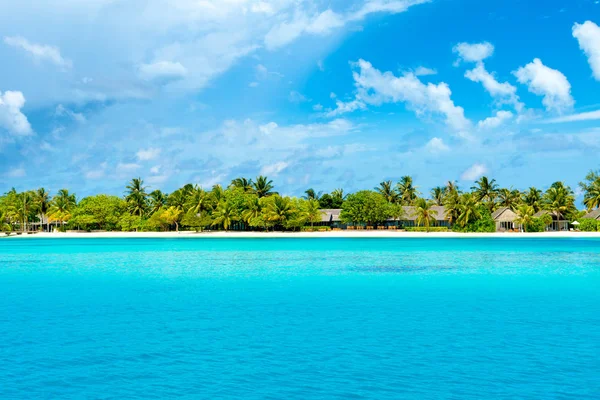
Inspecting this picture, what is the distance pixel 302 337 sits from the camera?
15672mm

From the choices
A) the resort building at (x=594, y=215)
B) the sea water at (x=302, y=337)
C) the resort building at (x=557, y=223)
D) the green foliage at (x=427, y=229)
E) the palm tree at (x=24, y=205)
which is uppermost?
the palm tree at (x=24, y=205)

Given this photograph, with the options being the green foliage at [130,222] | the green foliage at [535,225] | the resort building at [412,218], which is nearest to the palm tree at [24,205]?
the green foliage at [130,222]

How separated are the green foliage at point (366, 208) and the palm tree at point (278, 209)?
43.2 feet

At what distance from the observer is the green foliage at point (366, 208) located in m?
95.4

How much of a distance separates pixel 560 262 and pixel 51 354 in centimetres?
3523

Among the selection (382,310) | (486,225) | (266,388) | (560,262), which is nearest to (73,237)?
(486,225)

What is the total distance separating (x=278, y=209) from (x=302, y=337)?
72.1 m

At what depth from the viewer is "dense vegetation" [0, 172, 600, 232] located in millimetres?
86312

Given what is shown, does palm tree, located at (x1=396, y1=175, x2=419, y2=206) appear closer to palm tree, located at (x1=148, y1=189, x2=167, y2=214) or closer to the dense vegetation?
the dense vegetation

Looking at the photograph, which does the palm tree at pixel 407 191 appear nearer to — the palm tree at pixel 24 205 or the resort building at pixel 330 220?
the resort building at pixel 330 220

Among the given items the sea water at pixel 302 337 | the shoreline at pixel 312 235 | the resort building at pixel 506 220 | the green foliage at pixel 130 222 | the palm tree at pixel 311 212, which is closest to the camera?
the sea water at pixel 302 337

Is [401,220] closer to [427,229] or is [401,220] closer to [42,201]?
[427,229]

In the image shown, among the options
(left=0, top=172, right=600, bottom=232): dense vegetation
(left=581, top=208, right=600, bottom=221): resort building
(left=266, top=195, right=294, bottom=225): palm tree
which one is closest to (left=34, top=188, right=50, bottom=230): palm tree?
(left=0, top=172, right=600, bottom=232): dense vegetation

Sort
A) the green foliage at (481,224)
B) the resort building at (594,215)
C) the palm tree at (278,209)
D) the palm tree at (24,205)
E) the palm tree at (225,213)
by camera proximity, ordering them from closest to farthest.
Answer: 1. the green foliage at (481,224)
2. the palm tree at (278,209)
3. the palm tree at (225,213)
4. the resort building at (594,215)
5. the palm tree at (24,205)
